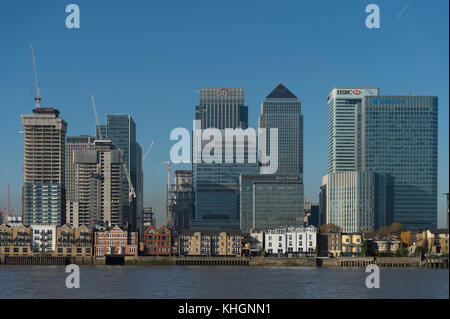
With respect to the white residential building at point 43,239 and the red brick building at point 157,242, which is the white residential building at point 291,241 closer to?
the red brick building at point 157,242

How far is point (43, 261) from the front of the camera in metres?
151

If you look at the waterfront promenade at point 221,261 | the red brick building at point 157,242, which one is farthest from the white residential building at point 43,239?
the red brick building at point 157,242

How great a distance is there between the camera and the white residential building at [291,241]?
16775cm

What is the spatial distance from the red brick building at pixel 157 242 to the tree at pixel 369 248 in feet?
127

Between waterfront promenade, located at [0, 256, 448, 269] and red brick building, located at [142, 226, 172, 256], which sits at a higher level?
red brick building, located at [142, 226, 172, 256]

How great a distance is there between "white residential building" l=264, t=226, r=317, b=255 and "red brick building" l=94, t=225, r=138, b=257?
32789 millimetres

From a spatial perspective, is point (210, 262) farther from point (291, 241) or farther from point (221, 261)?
point (291, 241)

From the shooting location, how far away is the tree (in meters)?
154

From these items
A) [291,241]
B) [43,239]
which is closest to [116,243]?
[43,239]

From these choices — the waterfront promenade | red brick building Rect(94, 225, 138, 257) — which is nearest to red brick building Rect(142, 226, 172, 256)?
red brick building Rect(94, 225, 138, 257)

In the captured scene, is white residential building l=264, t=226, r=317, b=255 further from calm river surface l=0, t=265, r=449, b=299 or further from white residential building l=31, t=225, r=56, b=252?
calm river surface l=0, t=265, r=449, b=299
